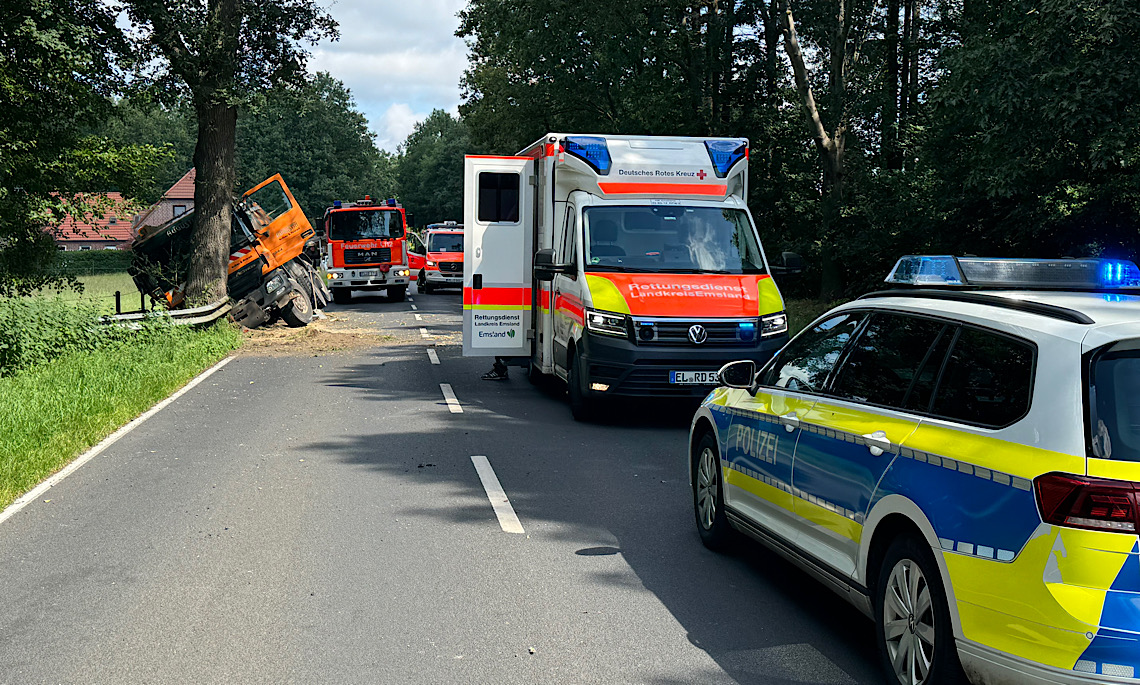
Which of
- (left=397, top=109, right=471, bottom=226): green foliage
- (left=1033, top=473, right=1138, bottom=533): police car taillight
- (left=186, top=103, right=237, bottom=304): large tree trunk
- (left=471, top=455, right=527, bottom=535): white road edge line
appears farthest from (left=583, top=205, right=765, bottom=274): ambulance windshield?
(left=397, top=109, right=471, bottom=226): green foliage

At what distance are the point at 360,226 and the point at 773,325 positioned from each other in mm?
25865

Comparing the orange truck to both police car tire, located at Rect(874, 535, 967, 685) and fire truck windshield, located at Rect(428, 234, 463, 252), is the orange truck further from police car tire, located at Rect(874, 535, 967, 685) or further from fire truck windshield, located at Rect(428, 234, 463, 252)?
police car tire, located at Rect(874, 535, 967, 685)

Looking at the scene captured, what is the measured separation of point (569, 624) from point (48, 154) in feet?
69.2

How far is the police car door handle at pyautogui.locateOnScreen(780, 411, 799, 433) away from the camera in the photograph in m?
5.24

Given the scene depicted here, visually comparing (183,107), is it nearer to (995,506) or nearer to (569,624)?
(569,624)

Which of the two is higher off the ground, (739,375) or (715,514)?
(739,375)

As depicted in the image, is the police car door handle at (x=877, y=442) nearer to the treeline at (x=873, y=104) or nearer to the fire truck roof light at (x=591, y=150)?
the fire truck roof light at (x=591, y=150)

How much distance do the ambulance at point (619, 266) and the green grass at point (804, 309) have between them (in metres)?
11.7

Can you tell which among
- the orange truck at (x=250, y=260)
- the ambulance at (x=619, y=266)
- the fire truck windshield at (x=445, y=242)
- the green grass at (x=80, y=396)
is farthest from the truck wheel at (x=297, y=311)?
the fire truck windshield at (x=445, y=242)

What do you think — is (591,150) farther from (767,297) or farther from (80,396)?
(80,396)

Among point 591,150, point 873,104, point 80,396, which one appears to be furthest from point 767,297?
point 873,104

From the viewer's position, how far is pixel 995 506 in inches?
143

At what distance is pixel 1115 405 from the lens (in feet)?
11.4

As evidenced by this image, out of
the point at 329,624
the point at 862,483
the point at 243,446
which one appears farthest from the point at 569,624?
the point at 243,446
